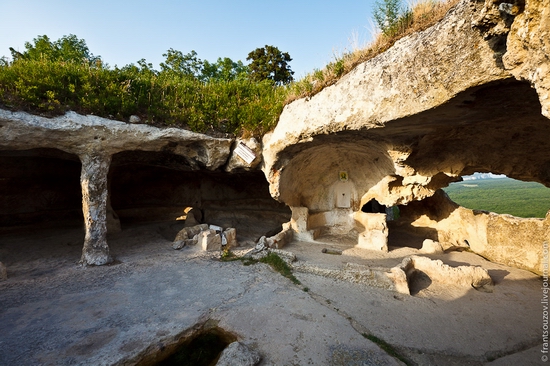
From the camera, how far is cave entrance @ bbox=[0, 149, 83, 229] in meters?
9.48

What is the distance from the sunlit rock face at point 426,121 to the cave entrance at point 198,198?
3192mm

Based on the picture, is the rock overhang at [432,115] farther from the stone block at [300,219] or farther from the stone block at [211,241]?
the stone block at [211,241]

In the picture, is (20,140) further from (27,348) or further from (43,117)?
(27,348)

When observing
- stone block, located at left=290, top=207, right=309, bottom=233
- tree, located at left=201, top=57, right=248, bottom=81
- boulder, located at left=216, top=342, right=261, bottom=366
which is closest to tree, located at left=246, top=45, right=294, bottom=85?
tree, located at left=201, top=57, right=248, bottom=81

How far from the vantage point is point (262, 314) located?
4426mm

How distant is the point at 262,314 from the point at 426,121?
444cm

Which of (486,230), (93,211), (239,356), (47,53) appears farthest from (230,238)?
(47,53)

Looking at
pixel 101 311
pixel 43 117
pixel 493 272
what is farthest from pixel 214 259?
pixel 493 272

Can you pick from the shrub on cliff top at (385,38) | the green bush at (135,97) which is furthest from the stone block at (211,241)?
the shrub on cliff top at (385,38)

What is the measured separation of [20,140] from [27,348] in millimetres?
4853

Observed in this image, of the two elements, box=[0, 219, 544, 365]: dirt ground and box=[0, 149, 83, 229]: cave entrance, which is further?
box=[0, 149, 83, 229]: cave entrance

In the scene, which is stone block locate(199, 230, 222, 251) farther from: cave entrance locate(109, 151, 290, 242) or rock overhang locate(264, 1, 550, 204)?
cave entrance locate(109, 151, 290, 242)

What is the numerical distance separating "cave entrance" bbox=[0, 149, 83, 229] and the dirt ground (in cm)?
374

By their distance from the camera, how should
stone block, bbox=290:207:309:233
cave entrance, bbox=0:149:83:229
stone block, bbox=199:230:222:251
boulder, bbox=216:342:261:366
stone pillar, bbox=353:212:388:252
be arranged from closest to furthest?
boulder, bbox=216:342:261:366 → stone pillar, bbox=353:212:388:252 → stone block, bbox=199:230:222:251 → stone block, bbox=290:207:309:233 → cave entrance, bbox=0:149:83:229
